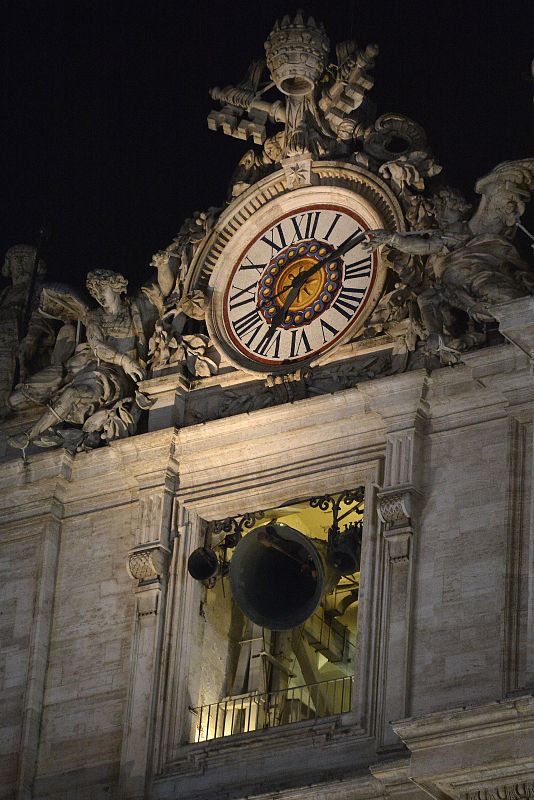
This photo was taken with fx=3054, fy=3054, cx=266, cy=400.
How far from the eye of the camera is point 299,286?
28.2 meters

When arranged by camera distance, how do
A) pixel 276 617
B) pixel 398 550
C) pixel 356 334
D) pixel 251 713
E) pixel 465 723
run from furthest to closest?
pixel 356 334, pixel 251 713, pixel 276 617, pixel 398 550, pixel 465 723

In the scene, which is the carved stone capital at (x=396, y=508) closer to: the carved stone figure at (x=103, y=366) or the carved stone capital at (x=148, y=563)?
the carved stone capital at (x=148, y=563)

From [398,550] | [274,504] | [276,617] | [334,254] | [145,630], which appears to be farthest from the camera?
[334,254]

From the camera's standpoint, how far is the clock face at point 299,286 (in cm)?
2795

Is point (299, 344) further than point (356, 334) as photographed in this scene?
Yes


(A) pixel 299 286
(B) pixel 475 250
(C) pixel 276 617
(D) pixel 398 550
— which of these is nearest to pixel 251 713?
(C) pixel 276 617

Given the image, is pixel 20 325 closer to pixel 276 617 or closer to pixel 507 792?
pixel 276 617

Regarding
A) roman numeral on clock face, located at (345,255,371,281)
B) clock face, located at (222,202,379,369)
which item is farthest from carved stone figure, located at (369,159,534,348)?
clock face, located at (222,202,379,369)

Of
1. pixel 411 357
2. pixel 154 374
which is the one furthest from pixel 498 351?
pixel 154 374

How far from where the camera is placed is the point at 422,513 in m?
26.4

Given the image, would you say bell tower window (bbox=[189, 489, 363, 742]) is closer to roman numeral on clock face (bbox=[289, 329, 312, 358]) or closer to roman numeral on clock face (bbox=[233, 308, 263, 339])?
roman numeral on clock face (bbox=[289, 329, 312, 358])

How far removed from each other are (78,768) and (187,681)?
124 centimetres

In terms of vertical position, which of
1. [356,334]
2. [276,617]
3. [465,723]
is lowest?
[465,723]

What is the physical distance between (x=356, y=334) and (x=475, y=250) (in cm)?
138
